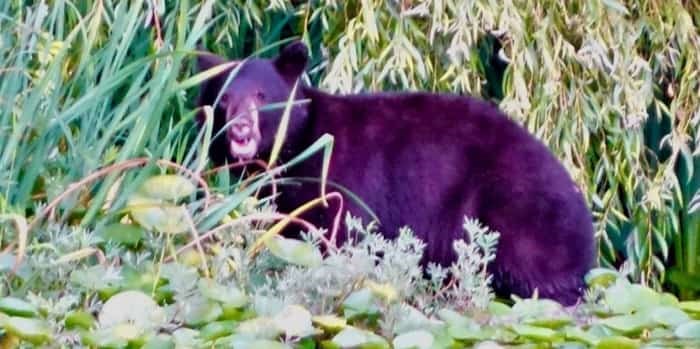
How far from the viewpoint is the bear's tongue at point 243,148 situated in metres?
5.85

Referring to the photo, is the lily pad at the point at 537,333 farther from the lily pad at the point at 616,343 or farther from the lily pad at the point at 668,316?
the lily pad at the point at 668,316

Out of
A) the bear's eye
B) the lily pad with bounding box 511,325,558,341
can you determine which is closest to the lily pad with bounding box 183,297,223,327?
the lily pad with bounding box 511,325,558,341

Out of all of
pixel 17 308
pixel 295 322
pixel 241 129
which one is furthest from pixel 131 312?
pixel 241 129

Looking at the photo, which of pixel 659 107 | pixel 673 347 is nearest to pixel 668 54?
pixel 659 107

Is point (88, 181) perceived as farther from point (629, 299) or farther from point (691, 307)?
point (691, 307)

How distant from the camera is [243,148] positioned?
5.85 meters

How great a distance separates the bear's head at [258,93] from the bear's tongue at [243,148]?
0.07ft

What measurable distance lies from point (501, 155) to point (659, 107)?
5.27 ft

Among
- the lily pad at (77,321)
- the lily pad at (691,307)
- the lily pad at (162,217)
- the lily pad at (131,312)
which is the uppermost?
the lily pad at (162,217)

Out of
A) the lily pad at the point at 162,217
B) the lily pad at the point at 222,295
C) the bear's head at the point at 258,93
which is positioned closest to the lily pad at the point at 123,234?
the lily pad at the point at 162,217

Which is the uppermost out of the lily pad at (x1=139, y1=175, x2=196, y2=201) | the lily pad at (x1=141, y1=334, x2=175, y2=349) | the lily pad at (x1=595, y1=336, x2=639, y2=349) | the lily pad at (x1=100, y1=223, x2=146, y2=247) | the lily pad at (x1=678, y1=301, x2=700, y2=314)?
the lily pad at (x1=139, y1=175, x2=196, y2=201)

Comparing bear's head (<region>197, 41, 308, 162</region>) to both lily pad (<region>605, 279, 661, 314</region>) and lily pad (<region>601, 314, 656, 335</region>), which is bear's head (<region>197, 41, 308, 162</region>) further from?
lily pad (<region>601, 314, 656, 335</region>)

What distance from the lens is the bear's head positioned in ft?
19.7

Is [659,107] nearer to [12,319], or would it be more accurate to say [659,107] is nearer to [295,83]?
[295,83]
